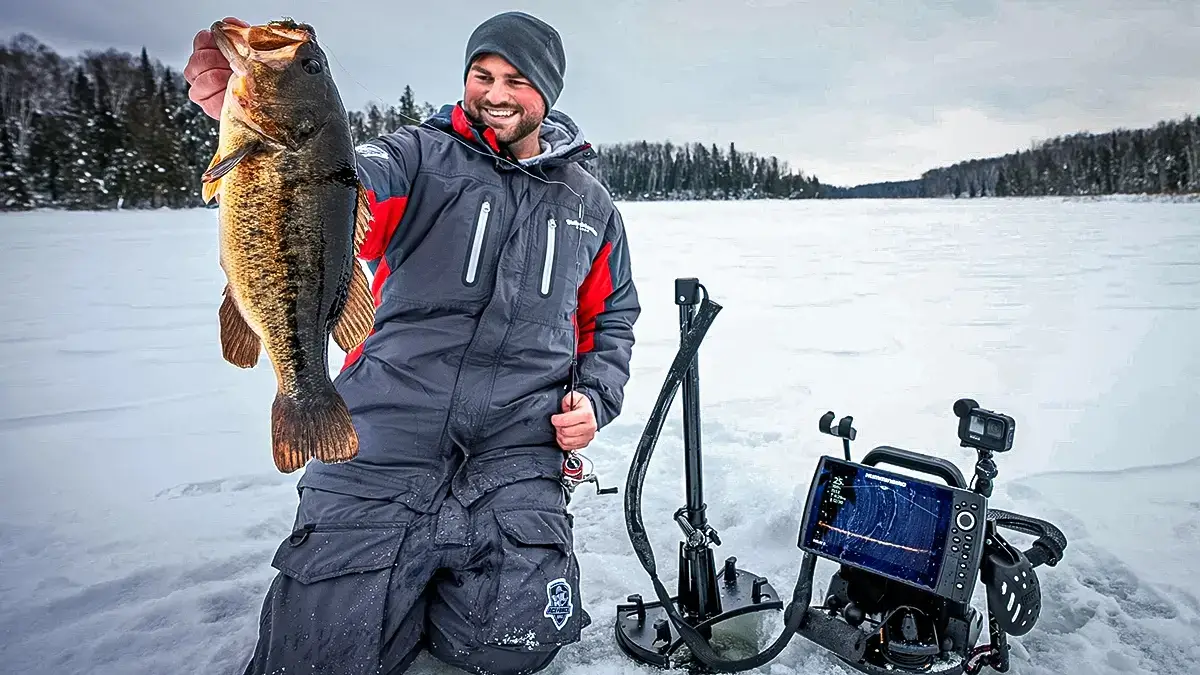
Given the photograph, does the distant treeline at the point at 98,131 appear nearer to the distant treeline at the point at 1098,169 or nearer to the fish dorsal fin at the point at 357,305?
the fish dorsal fin at the point at 357,305

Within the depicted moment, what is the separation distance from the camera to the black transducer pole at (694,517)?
7.96 feet

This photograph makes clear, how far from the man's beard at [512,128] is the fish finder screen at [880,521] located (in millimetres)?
1575

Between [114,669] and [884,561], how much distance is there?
2443 millimetres

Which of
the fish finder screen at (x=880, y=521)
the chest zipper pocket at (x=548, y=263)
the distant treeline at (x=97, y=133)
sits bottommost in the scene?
the fish finder screen at (x=880, y=521)

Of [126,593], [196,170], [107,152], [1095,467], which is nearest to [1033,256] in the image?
[1095,467]

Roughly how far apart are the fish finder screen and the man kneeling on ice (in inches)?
33.1

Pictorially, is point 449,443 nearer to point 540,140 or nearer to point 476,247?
point 476,247

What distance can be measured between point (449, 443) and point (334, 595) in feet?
1.90

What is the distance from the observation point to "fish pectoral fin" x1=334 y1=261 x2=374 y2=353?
178 cm

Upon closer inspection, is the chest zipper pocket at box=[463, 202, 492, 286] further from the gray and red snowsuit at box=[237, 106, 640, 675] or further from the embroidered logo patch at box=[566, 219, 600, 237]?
the embroidered logo patch at box=[566, 219, 600, 237]

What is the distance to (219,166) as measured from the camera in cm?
145

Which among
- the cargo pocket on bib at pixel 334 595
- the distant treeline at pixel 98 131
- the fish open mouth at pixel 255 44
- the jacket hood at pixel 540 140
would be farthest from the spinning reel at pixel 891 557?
the distant treeline at pixel 98 131

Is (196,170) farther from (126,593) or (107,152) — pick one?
(126,593)

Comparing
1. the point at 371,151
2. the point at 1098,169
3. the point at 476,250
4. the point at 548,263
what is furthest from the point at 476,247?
the point at 1098,169
